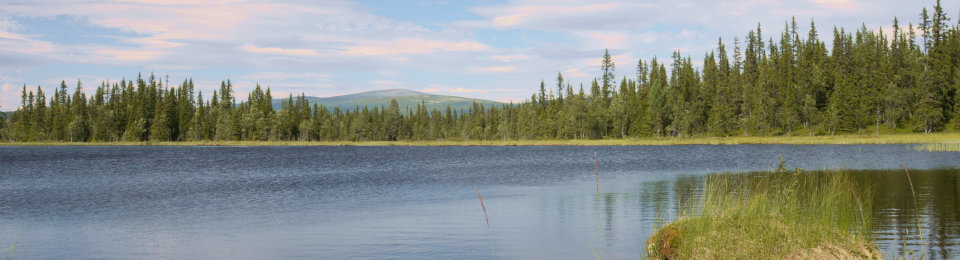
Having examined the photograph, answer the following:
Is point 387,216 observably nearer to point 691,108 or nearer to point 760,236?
point 760,236

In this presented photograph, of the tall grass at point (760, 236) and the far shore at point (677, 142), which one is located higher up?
the far shore at point (677, 142)

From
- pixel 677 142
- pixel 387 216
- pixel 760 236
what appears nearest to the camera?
pixel 760 236

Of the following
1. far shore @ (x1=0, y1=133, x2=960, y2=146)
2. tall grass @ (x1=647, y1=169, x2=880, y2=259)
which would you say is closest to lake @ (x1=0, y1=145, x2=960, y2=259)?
tall grass @ (x1=647, y1=169, x2=880, y2=259)

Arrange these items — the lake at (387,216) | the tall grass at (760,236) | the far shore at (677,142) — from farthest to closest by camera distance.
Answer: the far shore at (677,142)
the lake at (387,216)
the tall grass at (760,236)

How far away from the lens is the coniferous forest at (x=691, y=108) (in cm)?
11944

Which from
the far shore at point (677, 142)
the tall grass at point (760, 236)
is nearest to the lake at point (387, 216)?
the tall grass at point (760, 236)

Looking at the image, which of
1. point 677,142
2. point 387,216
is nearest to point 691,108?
point 677,142

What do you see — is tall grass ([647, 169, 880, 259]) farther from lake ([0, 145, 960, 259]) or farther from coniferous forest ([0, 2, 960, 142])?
coniferous forest ([0, 2, 960, 142])

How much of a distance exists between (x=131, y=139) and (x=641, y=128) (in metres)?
137

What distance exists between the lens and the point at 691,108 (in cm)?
14012

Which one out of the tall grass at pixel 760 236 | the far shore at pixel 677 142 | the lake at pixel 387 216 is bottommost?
the lake at pixel 387 216

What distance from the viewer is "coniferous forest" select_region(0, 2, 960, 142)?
11944 cm

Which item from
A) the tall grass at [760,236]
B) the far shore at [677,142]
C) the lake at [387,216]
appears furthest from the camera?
the far shore at [677,142]

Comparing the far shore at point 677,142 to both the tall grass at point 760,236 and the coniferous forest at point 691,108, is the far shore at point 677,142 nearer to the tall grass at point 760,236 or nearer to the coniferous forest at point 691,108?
the coniferous forest at point 691,108
